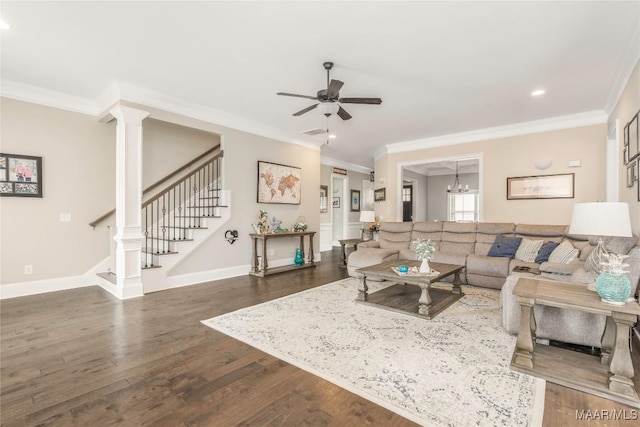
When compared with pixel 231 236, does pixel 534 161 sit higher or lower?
higher

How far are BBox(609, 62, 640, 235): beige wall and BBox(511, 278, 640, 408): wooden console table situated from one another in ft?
5.35

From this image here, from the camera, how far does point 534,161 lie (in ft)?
17.9

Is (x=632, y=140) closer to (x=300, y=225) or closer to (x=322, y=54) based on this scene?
(x=322, y=54)

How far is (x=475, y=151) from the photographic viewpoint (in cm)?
611

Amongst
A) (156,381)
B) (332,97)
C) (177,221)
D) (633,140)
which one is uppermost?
(332,97)

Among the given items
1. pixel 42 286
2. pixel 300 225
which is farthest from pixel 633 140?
pixel 42 286

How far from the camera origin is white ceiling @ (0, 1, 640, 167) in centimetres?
251

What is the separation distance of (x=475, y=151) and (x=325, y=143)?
10.3ft

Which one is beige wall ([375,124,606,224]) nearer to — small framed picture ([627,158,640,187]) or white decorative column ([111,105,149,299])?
small framed picture ([627,158,640,187])

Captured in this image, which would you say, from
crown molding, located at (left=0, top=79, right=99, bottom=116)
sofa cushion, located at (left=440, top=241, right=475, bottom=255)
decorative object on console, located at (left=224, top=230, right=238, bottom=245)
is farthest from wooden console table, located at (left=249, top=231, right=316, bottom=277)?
crown molding, located at (left=0, top=79, right=99, bottom=116)

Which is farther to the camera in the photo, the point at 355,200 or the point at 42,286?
the point at 355,200

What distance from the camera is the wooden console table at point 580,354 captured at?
1869mm

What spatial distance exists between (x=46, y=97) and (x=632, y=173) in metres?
7.25

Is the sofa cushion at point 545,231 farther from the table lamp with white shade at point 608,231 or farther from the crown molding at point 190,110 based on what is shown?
the crown molding at point 190,110
